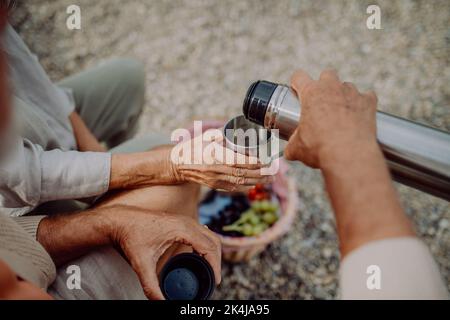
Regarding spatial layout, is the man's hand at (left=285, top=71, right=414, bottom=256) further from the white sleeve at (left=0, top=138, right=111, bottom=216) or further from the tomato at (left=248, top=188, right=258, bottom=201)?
the tomato at (left=248, top=188, right=258, bottom=201)

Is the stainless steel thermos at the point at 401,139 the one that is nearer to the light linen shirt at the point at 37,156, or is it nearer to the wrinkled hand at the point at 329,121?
the wrinkled hand at the point at 329,121

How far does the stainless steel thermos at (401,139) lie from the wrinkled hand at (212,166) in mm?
261

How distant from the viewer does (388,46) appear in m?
2.39

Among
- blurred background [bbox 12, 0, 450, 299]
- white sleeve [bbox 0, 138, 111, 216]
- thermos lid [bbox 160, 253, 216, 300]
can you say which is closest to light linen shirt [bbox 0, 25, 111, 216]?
white sleeve [bbox 0, 138, 111, 216]

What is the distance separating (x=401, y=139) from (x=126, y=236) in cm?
74

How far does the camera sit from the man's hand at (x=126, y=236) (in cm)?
113

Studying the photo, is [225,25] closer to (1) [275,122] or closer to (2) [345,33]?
(2) [345,33]

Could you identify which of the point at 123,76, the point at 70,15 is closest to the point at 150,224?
the point at 123,76

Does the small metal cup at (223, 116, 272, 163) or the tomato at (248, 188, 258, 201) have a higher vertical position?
the small metal cup at (223, 116, 272, 163)

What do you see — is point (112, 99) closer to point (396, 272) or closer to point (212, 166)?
point (212, 166)

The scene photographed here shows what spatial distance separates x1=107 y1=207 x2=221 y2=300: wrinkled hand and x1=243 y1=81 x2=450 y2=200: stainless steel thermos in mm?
418

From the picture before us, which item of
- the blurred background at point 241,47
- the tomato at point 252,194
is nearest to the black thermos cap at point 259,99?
the tomato at point 252,194

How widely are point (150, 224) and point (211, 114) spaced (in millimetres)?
1194

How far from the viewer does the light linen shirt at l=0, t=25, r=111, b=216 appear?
1112mm
